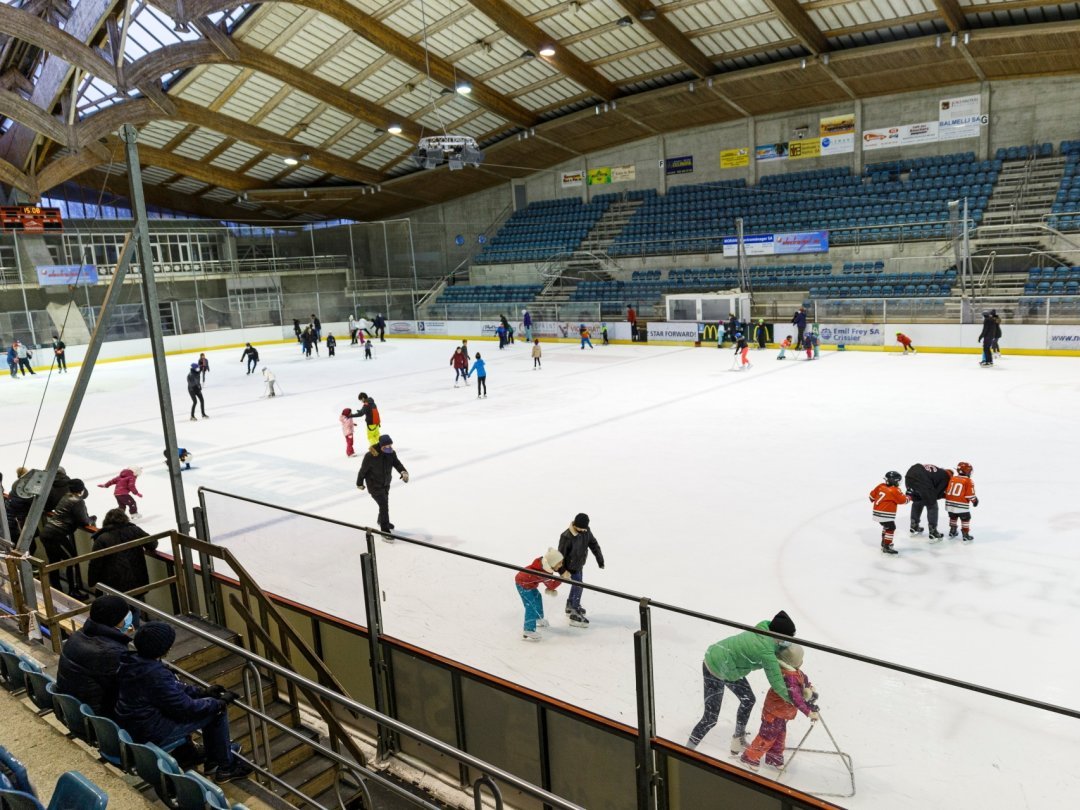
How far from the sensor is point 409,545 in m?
6.45

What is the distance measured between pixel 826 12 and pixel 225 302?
2953cm

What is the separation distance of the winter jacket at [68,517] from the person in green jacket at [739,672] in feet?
24.8

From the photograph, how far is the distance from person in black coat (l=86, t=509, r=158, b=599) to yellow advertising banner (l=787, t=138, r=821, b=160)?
1274 inches

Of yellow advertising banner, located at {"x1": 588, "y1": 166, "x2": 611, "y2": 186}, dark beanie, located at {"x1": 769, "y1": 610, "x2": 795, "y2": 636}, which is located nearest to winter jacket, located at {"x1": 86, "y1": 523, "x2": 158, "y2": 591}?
dark beanie, located at {"x1": 769, "y1": 610, "x2": 795, "y2": 636}

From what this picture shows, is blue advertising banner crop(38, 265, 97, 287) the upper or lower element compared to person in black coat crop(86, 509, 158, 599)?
upper

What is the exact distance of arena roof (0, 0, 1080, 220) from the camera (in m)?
24.7

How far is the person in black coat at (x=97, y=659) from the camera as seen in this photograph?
4824mm

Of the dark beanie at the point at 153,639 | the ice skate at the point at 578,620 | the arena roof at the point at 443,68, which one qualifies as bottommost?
the ice skate at the point at 578,620

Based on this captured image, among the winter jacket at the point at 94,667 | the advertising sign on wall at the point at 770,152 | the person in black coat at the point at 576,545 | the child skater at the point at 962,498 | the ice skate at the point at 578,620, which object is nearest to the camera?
the winter jacket at the point at 94,667

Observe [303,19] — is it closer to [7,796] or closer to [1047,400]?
[1047,400]

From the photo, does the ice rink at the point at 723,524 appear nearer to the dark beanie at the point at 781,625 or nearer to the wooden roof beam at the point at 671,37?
the dark beanie at the point at 781,625

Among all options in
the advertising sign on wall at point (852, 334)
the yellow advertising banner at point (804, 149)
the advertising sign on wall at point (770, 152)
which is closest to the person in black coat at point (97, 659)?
the advertising sign on wall at point (852, 334)

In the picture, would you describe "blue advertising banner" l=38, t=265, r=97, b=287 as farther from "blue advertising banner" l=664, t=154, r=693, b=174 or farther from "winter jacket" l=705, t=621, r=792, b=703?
"winter jacket" l=705, t=621, r=792, b=703

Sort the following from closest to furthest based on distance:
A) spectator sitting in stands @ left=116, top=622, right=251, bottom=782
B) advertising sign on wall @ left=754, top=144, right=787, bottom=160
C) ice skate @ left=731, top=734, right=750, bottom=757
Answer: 1. ice skate @ left=731, top=734, right=750, bottom=757
2. spectator sitting in stands @ left=116, top=622, right=251, bottom=782
3. advertising sign on wall @ left=754, top=144, right=787, bottom=160
